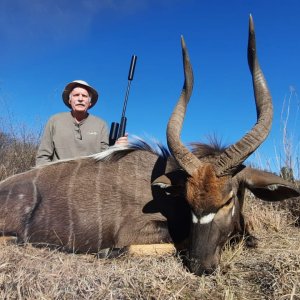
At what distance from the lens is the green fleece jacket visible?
500cm

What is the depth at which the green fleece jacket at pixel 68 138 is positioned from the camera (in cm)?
500

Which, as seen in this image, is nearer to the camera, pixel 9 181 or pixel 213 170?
pixel 213 170

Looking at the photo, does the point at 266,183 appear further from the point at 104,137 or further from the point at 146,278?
the point at 104,137

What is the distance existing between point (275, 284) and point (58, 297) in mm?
1157

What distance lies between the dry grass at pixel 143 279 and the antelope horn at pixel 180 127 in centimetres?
72

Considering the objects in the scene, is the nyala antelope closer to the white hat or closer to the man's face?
the man's face

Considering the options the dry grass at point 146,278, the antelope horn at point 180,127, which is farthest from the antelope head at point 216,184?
the dry grass at point 146,278

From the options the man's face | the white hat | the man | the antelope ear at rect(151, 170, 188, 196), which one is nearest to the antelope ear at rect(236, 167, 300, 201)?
the antelope ear at rect(151, 170, 188, 196)

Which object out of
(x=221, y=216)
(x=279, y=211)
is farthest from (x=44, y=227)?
(x=279, y=211)

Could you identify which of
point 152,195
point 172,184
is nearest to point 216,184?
point 172,184

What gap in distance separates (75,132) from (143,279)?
3.03m

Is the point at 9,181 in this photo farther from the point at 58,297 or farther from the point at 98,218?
the point at 58,297

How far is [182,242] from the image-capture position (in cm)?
350

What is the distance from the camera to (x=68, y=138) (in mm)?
5027
